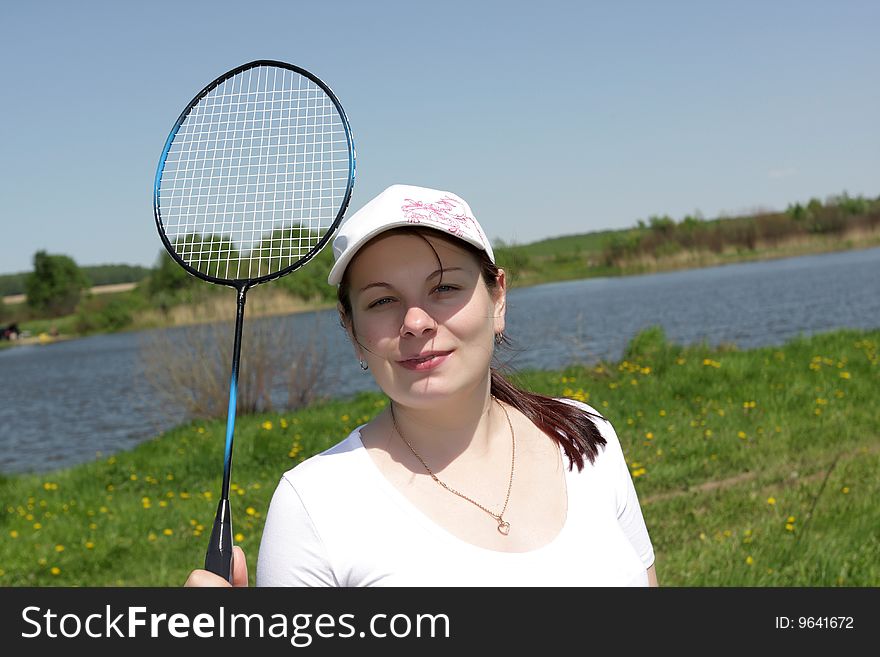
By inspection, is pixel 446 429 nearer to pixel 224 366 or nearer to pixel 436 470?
pixel 436 470

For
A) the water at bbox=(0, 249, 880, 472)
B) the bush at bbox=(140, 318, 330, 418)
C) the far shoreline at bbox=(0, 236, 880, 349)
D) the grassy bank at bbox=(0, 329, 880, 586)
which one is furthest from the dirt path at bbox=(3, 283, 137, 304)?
the grassy bank at bbox=(0, 329, 880, 586)

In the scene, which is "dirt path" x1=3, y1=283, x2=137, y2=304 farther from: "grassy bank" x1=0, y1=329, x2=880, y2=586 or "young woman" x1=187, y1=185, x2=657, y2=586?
"young woman" x1=187, y1=185, x2=657, y2=586

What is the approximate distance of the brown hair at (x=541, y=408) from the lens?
6.36 feet

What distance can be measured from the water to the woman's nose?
606 cm

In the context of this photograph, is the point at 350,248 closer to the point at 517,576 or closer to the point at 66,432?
the point at 517,576

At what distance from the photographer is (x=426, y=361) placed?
6.11 feet

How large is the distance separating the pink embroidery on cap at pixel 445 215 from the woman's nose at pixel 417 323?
190 millimetres

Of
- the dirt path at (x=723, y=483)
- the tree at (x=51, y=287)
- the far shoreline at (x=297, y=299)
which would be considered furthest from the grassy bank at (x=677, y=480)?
the tree at (x=51, y=287)

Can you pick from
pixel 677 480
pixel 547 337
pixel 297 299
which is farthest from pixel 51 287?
A: pixel 677 480

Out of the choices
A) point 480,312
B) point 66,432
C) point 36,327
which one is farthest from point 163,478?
point 36,327

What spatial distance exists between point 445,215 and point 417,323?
0.25 m

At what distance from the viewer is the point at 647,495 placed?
20.0 feet

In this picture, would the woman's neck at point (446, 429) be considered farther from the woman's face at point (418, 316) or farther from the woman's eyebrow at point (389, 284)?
the woman's eyebrow at point (389, 284)

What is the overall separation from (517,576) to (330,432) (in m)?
7.62
